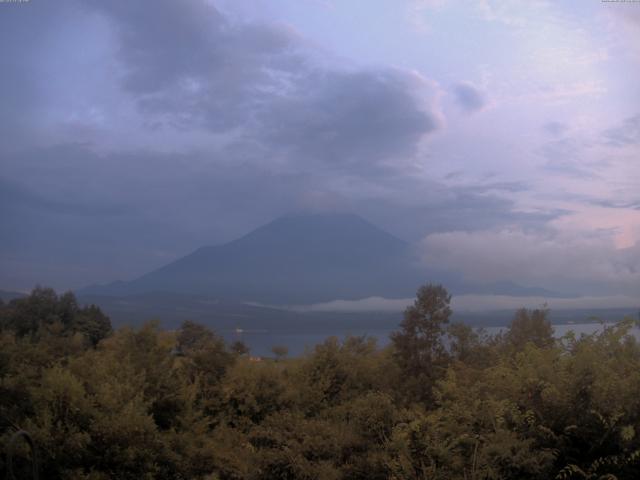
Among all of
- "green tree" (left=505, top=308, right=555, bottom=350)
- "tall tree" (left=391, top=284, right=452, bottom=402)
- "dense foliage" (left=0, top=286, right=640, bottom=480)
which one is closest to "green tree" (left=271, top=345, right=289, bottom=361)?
"dense foliage" (left=0, top=286, right=640, bottom=480)

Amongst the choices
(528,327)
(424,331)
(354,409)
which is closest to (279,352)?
(424,331)

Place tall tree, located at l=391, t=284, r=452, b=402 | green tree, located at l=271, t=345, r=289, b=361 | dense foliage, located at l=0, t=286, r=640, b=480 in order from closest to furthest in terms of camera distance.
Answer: dense foliage, located at l=0, t=286, r=640, b=480
tall tree, located at l=391, t=284, r=452, b=402
green tree, located at l=271, t=345, r=289, b=361

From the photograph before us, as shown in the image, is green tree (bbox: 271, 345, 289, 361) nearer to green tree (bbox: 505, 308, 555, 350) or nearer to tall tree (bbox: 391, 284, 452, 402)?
tall tree (bbox: 391, 284, 452, 402)

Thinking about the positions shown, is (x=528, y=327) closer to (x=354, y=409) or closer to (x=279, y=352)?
(x=354, y=409)

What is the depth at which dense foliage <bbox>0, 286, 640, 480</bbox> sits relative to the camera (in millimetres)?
6102

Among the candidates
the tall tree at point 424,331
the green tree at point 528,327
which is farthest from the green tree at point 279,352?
the green tree at point 528,327

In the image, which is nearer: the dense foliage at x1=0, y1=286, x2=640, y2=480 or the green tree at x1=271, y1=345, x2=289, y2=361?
the dense foliage at x1=0, y1=286, x2=640, y2=480

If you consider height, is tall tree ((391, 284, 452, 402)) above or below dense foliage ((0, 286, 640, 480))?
above

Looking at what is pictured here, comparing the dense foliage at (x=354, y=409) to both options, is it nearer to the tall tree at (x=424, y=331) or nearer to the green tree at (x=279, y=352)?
the tall tree at (x=424, y=331)

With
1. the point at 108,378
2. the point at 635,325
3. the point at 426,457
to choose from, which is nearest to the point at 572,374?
the point at 635,325

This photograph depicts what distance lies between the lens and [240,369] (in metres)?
11.4

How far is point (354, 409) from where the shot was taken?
873 centimetres

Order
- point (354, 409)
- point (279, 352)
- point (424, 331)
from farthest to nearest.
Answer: point (279, 352)
point (424, 331)
point (354, 409)

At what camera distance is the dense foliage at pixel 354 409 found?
6.10 m
